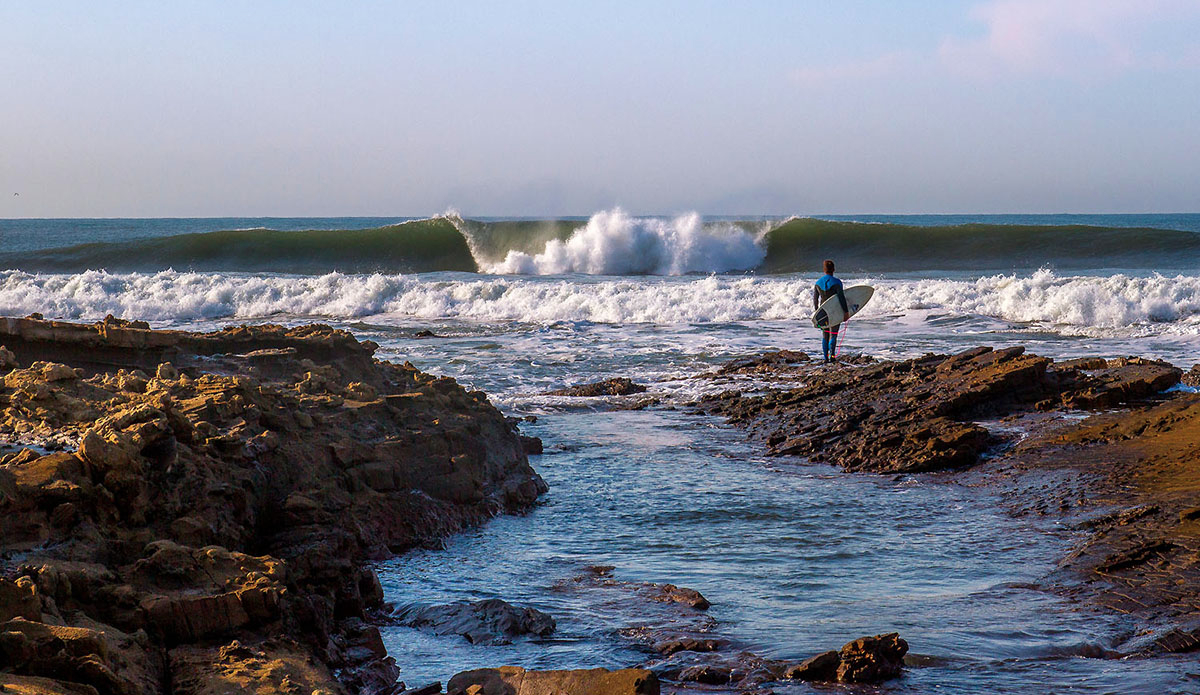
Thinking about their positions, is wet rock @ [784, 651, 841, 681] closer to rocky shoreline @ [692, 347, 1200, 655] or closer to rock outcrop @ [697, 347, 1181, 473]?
rocky shoreline @ [692, 347, 1200, 655]

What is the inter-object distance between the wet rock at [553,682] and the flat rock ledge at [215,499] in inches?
15.4

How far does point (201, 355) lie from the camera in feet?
23.6

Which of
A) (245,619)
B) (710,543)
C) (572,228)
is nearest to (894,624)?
(710,543)

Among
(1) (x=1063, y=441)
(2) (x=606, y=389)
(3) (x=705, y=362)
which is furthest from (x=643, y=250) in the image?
(1) (x=1063, y=441)

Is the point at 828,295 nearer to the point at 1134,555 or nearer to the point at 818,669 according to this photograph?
the point at 1134,555

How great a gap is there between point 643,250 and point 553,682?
99.0 feet

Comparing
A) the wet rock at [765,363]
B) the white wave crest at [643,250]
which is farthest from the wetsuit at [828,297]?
the white wave crest at [643,250]

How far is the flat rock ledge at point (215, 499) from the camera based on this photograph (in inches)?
131

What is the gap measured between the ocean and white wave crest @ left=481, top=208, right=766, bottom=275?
8 cm

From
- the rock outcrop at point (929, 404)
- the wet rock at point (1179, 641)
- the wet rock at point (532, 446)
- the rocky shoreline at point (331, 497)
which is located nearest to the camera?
the rocky shoreline at point (331, 497)

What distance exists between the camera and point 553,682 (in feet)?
11.3

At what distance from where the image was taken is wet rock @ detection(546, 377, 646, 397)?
39.6ft

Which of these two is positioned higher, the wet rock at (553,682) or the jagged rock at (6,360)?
the jagged rock at (6,360)

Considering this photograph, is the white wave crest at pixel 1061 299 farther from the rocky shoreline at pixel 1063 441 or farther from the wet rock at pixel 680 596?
the wet rock at pixel 680 596
